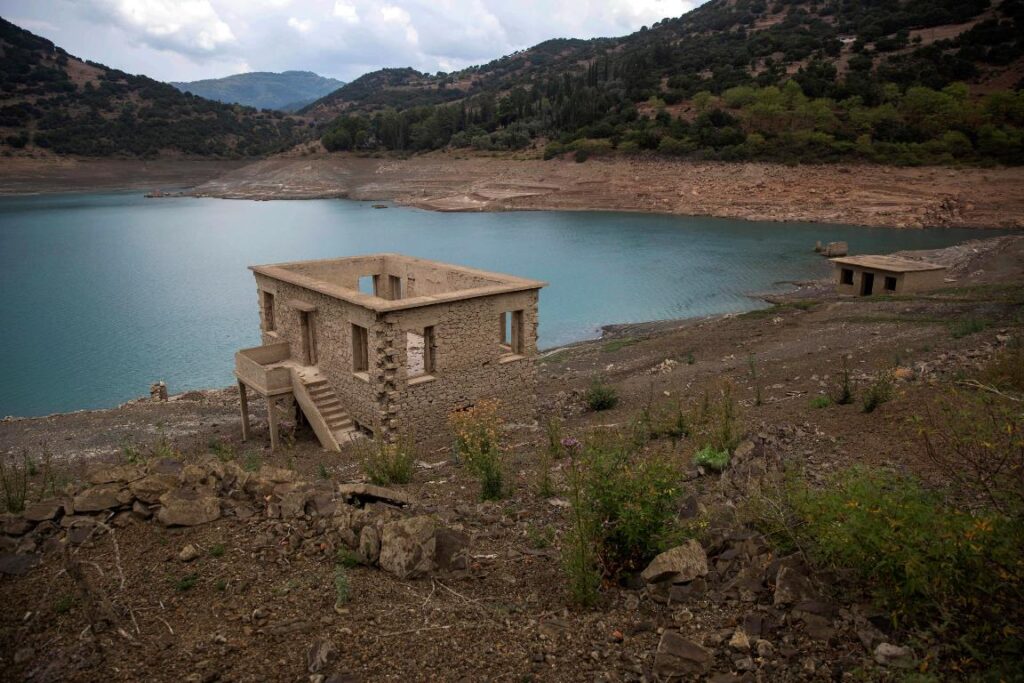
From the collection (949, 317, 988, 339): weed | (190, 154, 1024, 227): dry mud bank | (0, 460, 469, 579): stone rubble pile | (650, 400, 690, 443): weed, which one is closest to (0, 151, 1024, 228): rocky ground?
(190, 154, 1024, 227): dry mud bank

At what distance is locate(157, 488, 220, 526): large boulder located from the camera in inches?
261

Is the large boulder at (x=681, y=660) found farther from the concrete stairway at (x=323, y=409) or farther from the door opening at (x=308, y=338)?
the door opening at (x=308, y=338)

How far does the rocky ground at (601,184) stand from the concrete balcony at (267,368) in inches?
2036

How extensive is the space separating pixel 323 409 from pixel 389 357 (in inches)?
98.2

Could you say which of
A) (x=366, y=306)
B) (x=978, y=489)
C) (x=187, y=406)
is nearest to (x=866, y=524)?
(x=978, y=489)

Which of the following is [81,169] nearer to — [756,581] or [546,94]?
[546,94]

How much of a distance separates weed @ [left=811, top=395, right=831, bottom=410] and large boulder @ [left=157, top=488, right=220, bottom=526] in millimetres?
8631

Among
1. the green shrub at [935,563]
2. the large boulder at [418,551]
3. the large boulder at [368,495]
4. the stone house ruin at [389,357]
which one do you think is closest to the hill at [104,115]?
the stone house ruin at [389,357]

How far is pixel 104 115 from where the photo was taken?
4245 inches

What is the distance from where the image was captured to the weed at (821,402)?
35.8ft

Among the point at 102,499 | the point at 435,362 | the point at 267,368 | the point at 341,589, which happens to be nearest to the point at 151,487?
the point at 102,499

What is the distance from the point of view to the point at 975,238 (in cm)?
4794

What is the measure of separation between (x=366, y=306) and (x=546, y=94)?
309ft

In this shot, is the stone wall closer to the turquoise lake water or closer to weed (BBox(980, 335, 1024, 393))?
weed (BBox(980, 335, 1024, 393))
